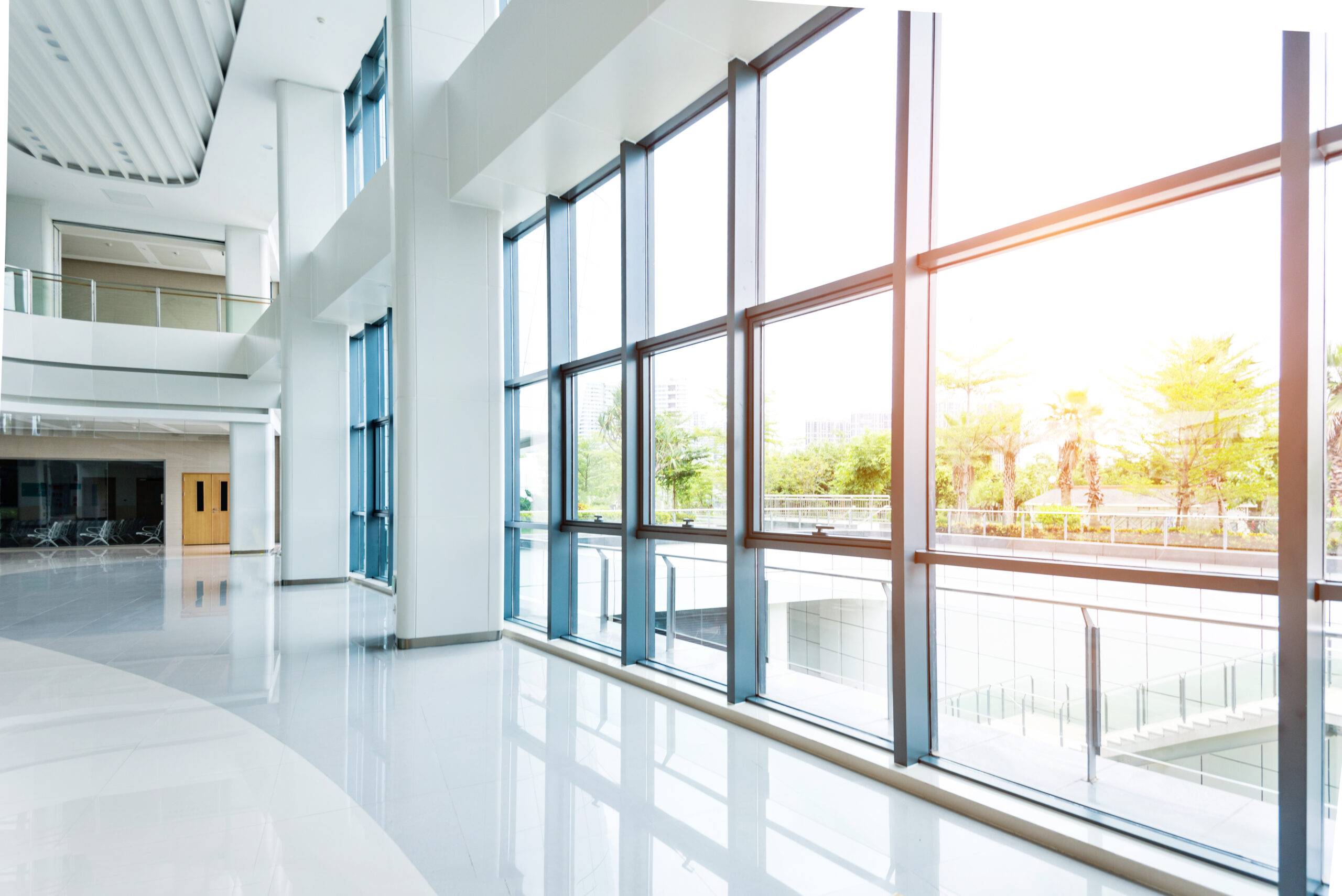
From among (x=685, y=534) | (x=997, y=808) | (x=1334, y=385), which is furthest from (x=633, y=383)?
(x=1334, y=385)

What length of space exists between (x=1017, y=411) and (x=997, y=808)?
65.8 inches

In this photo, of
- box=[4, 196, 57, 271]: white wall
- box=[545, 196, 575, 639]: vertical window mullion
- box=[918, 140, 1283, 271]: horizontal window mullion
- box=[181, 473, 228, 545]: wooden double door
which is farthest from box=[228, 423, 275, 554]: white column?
box=[918, 140, 1283, 271]: horizontal window mullion

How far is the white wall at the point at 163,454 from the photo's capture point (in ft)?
66.1

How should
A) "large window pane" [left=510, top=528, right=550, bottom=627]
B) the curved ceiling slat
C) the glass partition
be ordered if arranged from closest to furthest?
"large window pane" [left=510, top=528, right=550, bottom=627] → the curved ceiling slat → the glass partition

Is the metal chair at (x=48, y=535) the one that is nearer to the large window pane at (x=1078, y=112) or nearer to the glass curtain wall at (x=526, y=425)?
the glass curtain wall at (x=526, y=425)

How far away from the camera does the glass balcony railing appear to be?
14461 millimetres

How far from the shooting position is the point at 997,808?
317cm

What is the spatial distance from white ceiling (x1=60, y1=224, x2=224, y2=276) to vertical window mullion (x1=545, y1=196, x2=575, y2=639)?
52.1ft

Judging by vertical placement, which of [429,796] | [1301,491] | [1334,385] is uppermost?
[1334,385]

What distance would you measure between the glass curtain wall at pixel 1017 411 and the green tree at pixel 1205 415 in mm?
11

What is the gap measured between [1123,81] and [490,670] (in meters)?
5.36

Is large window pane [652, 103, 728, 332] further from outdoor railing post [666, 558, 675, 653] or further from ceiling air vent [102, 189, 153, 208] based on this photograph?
ceiling air vent [102, 189, 153, 208]

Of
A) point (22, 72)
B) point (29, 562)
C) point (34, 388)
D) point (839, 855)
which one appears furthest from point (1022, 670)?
point (29, 562)

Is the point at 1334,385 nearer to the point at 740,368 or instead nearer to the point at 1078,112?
the point at 1078,112
